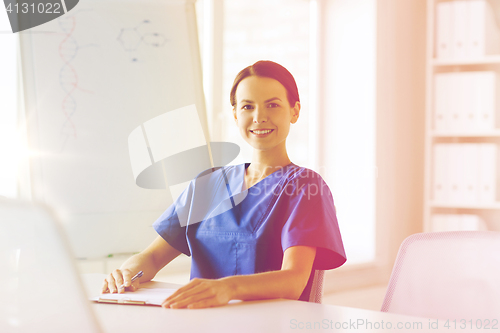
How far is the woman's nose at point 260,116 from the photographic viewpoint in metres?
1.16

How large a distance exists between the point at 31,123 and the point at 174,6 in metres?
0.67

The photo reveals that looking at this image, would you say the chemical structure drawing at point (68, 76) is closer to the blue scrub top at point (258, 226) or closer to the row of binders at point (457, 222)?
the blue scrub top at point (258, 226)

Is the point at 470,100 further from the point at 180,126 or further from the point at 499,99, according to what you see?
the point at 180,126

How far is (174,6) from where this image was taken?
1779mm

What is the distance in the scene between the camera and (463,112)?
2641mm

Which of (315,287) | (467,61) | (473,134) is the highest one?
(467,61)

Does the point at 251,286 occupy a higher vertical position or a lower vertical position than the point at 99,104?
lower

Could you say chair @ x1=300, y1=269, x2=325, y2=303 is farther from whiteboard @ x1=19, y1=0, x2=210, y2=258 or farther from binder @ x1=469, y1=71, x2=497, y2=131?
binder @ x1=469, y1=71, x2=497, y2=131

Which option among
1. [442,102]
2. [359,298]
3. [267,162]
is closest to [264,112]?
[267,162]

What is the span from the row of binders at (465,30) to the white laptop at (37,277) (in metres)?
2.70

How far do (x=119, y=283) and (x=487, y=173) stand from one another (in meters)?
2.22

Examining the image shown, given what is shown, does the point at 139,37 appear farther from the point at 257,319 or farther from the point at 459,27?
the point at 459,27

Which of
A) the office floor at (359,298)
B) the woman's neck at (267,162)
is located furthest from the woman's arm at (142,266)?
the office floor at (359,298)

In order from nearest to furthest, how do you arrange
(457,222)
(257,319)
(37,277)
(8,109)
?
1. (37,277)
2. (257,319)
3. (8,109)
4. (457,222)
